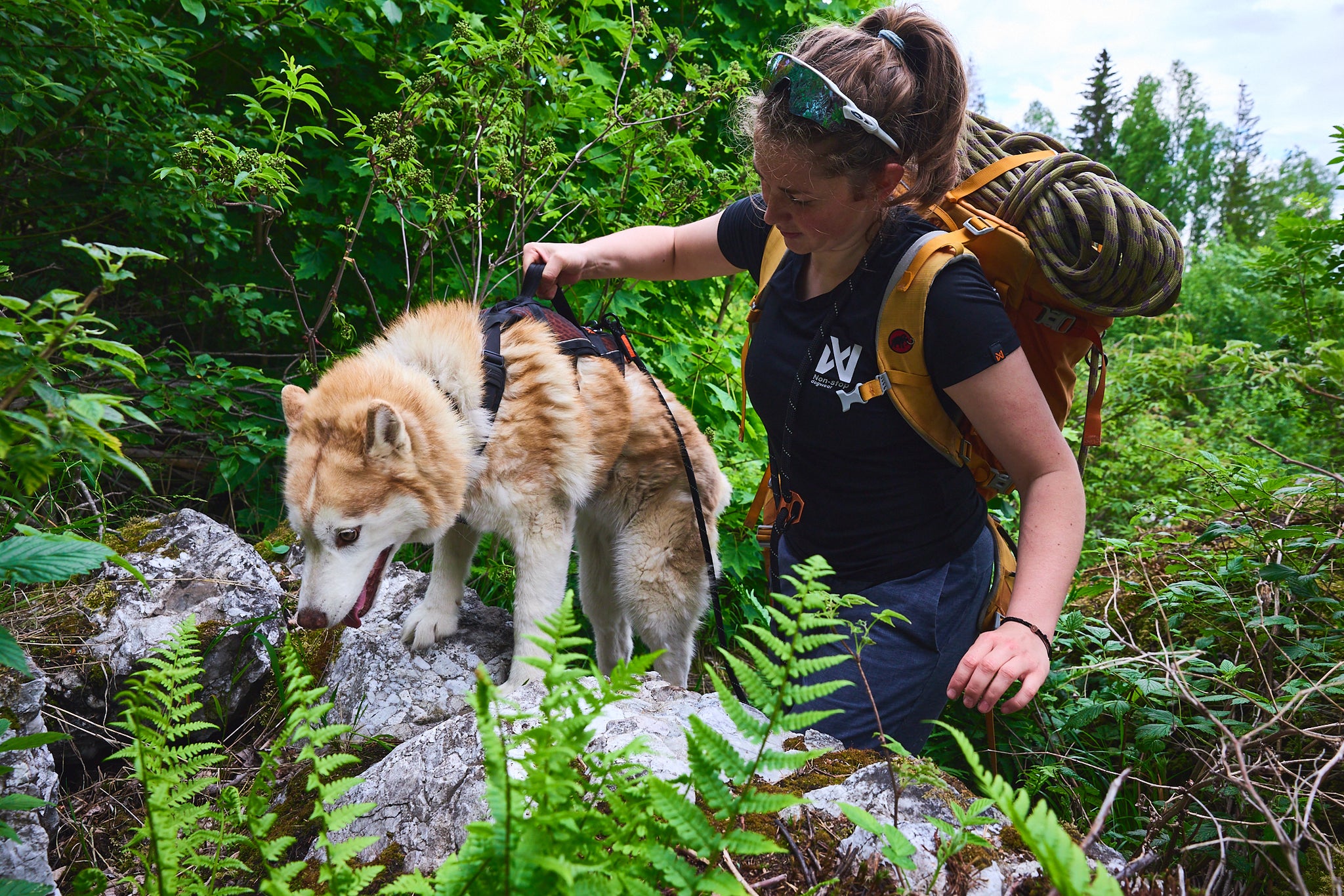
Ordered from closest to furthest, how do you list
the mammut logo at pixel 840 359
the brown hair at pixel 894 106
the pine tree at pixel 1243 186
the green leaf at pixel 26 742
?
the green leaf at pixel 26 742 < the brown hair at pixel 894 106 < the mammut logo at pixel 840 359 < the pine tree at pixel 1243 186

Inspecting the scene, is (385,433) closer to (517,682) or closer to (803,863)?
(517,682)

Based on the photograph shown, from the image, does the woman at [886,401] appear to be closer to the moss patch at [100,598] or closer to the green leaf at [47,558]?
the green leaf at [47,558]

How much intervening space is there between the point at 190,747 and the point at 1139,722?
3.18 meters

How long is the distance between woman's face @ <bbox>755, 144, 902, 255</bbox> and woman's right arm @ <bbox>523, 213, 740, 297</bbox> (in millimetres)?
863

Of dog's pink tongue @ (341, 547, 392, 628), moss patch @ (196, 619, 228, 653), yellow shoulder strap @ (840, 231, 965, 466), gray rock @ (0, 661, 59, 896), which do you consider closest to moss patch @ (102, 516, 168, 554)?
moss patch @ (196, 619, 228, 653)

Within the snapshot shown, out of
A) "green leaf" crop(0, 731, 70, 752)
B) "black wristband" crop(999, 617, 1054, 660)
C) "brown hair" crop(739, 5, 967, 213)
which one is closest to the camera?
"green leaf" crop(0, 731, 70, 752)

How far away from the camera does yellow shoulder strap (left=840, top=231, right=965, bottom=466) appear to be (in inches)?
93.0

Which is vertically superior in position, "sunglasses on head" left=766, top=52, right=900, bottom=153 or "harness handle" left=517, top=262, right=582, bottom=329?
"sunglasses on head" left=766, top=52, right=900, bottom=153

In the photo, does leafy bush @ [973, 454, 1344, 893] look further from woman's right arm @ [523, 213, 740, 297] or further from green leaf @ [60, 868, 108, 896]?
woman's right arm @ [523, 213, 740, 297]

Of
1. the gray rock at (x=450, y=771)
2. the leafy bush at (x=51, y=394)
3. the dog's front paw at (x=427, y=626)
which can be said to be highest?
the leafy bush at (x=51, y=394)

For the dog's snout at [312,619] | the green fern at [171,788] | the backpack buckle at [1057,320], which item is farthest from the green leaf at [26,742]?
the backpack buckle at [1057,320]

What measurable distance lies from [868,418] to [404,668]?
6.60 ft

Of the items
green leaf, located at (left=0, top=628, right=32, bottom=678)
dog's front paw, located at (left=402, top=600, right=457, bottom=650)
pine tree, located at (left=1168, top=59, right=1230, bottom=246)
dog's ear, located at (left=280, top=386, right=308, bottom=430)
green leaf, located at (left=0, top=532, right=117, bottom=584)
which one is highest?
pine tree, located at (left=1168, top=59, right=1230, bottom=246)

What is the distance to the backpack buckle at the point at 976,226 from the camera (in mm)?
2426
